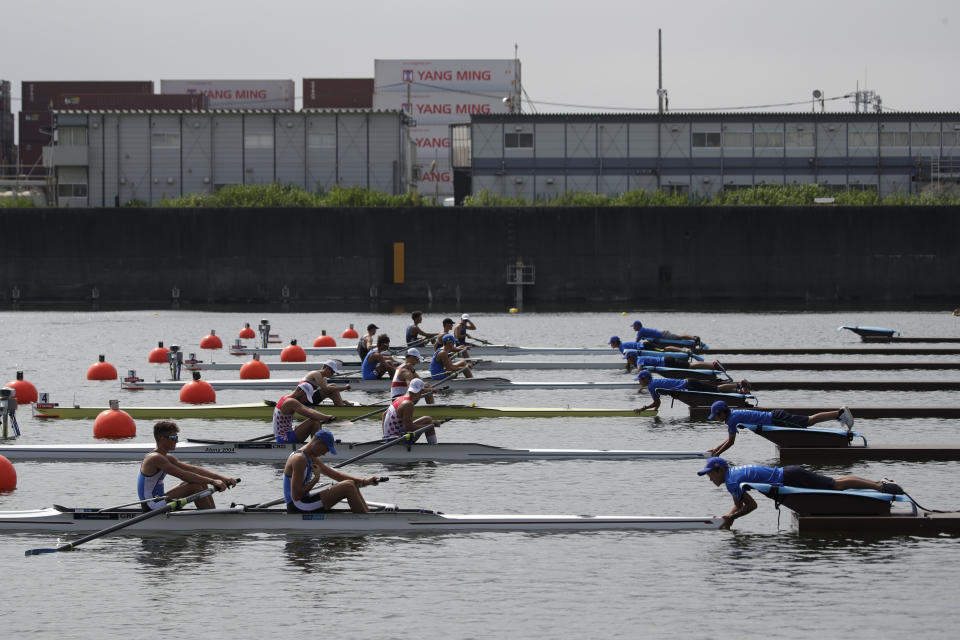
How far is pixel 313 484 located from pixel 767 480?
17.9 ft

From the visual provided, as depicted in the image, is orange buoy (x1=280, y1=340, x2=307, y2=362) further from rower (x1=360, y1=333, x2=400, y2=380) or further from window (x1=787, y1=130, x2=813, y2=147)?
window (x1=787, y1=130, x2=813, y2=147)

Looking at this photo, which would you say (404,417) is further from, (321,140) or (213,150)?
(213,150)

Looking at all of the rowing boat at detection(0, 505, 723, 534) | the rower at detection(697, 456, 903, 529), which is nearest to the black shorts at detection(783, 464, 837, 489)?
the rower at detection(697, 456, 903, 529)

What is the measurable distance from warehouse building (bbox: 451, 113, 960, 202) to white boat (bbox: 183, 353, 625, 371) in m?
38.8

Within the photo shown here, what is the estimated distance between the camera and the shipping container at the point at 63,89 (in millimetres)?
111875

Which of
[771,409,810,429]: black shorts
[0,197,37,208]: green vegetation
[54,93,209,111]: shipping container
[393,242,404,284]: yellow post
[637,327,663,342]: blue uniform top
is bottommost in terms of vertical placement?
[771,409,810,429]: black shorts

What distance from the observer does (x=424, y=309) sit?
59.5 m

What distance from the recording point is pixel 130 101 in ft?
352

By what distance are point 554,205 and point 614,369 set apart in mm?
30711

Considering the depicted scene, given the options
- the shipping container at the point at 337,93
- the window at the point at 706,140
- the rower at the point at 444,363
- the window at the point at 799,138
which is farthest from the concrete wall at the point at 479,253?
the shipping container at the point at 337,93

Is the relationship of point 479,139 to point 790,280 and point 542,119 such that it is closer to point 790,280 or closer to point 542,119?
point 542,119

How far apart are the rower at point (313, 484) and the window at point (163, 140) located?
217 feet

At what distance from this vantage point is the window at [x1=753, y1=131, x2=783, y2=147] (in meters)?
74.0

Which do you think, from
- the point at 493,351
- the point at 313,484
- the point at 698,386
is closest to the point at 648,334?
the point at 493,351
